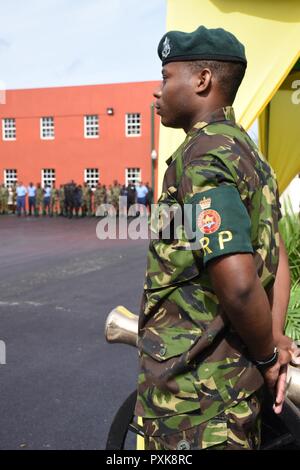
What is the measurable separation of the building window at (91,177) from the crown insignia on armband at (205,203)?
2422cm

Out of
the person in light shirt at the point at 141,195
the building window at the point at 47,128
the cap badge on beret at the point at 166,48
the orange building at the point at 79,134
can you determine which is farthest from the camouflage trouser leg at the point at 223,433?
the building window at the point at 47,128

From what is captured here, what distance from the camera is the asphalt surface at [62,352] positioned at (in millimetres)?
3273

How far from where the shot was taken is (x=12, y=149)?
26.6 metres

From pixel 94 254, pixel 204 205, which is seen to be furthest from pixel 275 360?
pixel 94 254

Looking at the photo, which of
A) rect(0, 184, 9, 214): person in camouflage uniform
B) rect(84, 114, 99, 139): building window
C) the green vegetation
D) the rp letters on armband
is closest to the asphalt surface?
the green vegetation

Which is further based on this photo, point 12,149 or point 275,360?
point 12,149

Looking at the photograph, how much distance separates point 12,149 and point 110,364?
2384cm

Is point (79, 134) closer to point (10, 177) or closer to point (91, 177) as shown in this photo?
point (91, 177)

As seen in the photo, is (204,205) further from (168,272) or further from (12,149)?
(12,149)

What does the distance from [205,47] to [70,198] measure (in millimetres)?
21554

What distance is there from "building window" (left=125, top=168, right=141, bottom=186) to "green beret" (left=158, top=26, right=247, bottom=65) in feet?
75.6

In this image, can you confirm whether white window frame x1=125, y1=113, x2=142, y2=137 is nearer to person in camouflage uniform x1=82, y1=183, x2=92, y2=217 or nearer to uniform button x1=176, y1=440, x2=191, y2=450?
person in camouflage uniform x1=82, y1=183, x2=92, y2=217

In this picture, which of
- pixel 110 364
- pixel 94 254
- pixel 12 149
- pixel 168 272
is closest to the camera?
pixel 168 272
